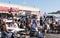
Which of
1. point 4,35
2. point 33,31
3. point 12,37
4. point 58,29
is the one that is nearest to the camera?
point 4,35

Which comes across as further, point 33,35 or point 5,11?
point 5,11

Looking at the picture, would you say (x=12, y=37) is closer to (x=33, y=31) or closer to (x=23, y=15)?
(x=33, y=31)

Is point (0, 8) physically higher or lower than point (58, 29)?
higher

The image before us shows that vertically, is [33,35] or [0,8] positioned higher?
[0,8]

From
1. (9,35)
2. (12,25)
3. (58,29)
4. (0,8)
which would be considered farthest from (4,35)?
(0,8)

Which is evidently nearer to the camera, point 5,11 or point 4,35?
point 4,35

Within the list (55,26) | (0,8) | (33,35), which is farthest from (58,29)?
(0,8)

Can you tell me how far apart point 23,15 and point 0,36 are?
74.1ft

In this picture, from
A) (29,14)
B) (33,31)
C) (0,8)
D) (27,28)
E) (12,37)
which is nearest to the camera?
(12,37)

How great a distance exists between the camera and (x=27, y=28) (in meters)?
20.9

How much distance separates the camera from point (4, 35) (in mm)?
12711

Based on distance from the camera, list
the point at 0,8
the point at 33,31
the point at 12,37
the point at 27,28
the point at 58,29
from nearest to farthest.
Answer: the point at 12,37
the point at 33,31
the point at 27,28
the point at 58,29
the point at 0,8

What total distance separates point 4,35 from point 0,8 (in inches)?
1439

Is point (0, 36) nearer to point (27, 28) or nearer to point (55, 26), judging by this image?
point (27, 28)
